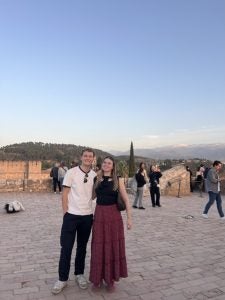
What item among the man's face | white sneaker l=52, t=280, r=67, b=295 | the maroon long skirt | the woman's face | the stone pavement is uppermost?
the man's face

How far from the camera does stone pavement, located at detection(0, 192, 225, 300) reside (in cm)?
467

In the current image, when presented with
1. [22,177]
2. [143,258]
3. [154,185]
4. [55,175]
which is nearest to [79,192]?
[143,258]

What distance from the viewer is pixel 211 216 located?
10.9 meters

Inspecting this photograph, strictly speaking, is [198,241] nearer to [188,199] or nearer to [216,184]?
[216,184]

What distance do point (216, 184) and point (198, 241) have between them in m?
3.19

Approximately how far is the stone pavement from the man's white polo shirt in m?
1.03

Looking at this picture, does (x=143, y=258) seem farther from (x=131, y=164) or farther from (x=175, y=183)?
(x=131, y=164)

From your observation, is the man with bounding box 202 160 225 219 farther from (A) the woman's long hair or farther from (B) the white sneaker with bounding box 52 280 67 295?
(B) the white sneaker with bounding box 52 280 67 295

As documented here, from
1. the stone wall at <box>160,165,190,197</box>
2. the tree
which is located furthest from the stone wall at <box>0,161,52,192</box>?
the tree

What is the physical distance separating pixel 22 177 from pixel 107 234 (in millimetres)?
13843

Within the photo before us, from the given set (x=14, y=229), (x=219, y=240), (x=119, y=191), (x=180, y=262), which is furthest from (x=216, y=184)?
(x=119, y=191)

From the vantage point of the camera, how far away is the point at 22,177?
58.5 feet

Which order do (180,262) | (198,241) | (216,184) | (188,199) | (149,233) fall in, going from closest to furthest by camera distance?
(180,262) < (198,241) < (149,233) < (216,184) < (188,199)

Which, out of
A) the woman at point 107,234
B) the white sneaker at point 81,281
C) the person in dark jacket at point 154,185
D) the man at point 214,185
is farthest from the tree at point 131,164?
the woman at point 107,234
